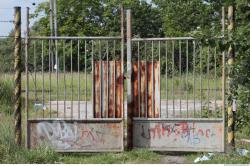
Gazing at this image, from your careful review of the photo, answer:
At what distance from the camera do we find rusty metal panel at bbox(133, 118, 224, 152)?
9.26 m

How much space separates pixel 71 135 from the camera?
368 inches

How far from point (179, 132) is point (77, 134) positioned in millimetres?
1964

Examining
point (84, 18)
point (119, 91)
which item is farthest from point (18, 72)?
point (84, 18)

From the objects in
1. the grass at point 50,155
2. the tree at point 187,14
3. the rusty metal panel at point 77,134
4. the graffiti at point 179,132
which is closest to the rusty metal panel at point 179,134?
the graffiti at point 179,132

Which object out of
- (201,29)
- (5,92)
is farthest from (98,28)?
(201,29)

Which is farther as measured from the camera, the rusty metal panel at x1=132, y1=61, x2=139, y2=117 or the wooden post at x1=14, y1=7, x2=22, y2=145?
the rusty metal panel at x1=132, y1=61, x2=139, y2=117

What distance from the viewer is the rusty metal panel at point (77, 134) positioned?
367 inches

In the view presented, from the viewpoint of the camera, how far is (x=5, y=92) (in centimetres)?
1090

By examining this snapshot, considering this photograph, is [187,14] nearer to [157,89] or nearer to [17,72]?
[157,89]

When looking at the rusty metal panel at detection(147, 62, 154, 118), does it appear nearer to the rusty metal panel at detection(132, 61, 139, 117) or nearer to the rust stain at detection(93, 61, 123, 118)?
the rusty metal panel at detection(132, 61, 139, 117)

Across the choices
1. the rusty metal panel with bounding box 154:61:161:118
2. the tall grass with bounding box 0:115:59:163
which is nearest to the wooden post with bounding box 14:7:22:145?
the tall grass with bounding box 0:115:59:163

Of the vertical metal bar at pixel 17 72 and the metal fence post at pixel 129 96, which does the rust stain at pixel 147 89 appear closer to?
the metal fence post at pixel 129 96

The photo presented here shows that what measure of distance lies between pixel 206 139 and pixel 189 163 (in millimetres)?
689

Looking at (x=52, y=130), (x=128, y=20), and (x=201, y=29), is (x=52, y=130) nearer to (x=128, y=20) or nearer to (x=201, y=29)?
(x=128, y=20)
